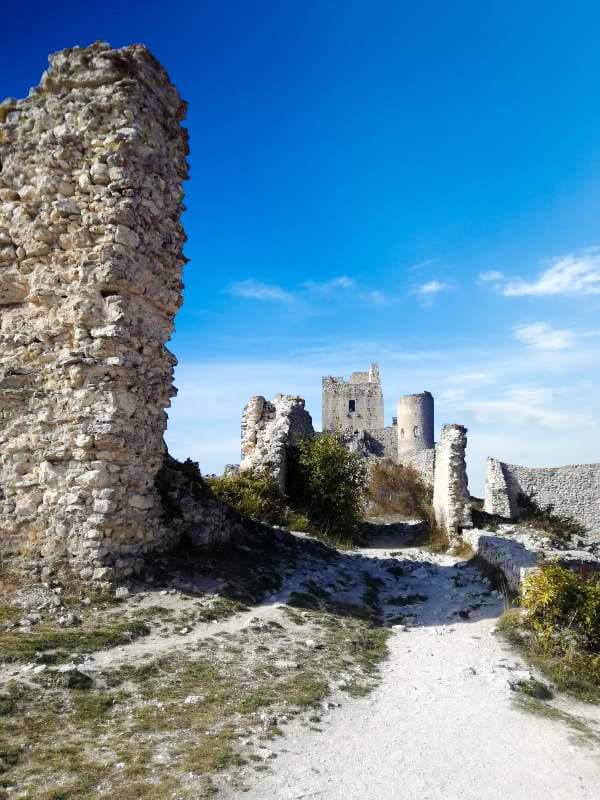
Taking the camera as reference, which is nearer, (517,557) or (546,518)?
(517,557)

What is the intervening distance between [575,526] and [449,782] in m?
19.6

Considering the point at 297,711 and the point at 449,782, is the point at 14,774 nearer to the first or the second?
the point at 297,711

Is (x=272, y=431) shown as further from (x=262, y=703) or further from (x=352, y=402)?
(x=352, y=402)

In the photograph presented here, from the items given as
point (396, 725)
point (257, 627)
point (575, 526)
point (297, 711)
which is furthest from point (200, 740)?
point (575, 526)

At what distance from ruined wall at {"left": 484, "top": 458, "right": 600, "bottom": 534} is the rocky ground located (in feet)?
44.8

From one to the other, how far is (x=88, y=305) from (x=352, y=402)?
4252 cm

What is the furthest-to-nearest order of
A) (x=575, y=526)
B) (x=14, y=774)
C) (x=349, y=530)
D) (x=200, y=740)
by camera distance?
(x=575, y=526) → (x=349, y=530) → (x=200, y=740) → (x=14, y=774)

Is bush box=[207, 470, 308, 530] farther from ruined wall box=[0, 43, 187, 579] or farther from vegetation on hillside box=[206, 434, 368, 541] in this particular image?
ruined wall box=[0, 43, 187, 579]

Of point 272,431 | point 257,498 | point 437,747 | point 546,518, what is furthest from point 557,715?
point 546,518

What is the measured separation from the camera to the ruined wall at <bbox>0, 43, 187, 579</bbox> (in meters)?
7.27

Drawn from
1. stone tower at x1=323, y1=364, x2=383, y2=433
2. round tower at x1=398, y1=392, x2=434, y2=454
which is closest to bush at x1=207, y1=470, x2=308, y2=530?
round tower at x1=398, y1=392, x2=434, y2=454

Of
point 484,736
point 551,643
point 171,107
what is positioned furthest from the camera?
point 171,107

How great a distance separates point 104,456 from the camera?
7297 mm

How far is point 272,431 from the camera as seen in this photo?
16.8 meters
